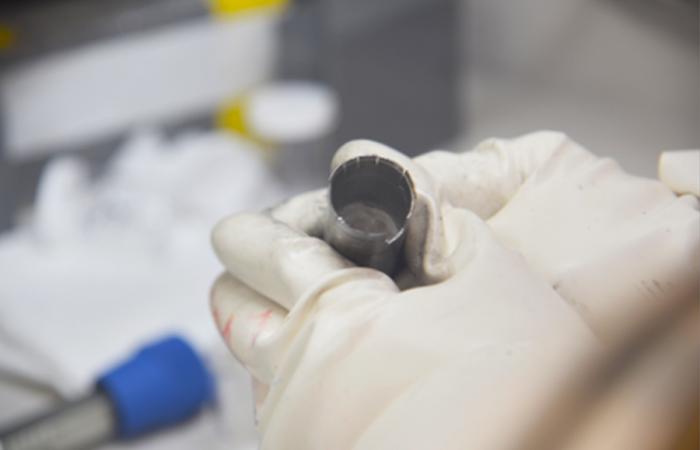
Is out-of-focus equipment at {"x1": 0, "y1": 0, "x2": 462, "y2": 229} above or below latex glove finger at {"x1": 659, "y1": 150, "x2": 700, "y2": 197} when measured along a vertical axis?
below

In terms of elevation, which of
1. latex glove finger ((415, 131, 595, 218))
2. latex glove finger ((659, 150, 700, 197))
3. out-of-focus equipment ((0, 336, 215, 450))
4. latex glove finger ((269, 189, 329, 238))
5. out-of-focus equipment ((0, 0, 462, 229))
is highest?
latex glove finger ((659, 150, 700, 197))

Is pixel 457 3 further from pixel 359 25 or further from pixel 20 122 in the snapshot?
pixel 20 122

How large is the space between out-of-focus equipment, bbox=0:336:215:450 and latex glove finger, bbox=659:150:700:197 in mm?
590

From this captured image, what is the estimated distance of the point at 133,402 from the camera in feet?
3.11

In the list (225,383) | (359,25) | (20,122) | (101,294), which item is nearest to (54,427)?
(225,383)

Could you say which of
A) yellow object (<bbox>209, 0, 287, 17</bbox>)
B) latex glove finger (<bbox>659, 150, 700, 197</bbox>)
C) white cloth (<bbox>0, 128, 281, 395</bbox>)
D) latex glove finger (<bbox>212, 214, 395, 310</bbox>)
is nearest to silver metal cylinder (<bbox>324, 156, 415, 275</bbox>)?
latex glove finger (<bbox>212, 214, 395, 310</bbox>)

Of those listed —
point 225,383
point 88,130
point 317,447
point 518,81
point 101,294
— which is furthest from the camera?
point 88,130

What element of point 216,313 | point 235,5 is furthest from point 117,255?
point 216,313

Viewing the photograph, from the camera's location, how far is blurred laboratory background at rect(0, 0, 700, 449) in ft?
3.42

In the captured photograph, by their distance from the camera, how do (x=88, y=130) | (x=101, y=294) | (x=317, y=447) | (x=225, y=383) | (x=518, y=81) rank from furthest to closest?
(x=88, y=130) → (x=101, y=294) → (x=225, y=383) → (x=518, y=81) → (x=317, y=447)

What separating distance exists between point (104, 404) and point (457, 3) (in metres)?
0.67

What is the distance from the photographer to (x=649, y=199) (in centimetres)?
50

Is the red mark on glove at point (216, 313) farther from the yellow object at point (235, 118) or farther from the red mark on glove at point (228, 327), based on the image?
the yellow object at point (235, 118)

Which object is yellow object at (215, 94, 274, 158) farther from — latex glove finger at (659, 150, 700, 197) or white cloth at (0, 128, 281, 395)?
latex glove finger at (659, 150, 700, 197)
